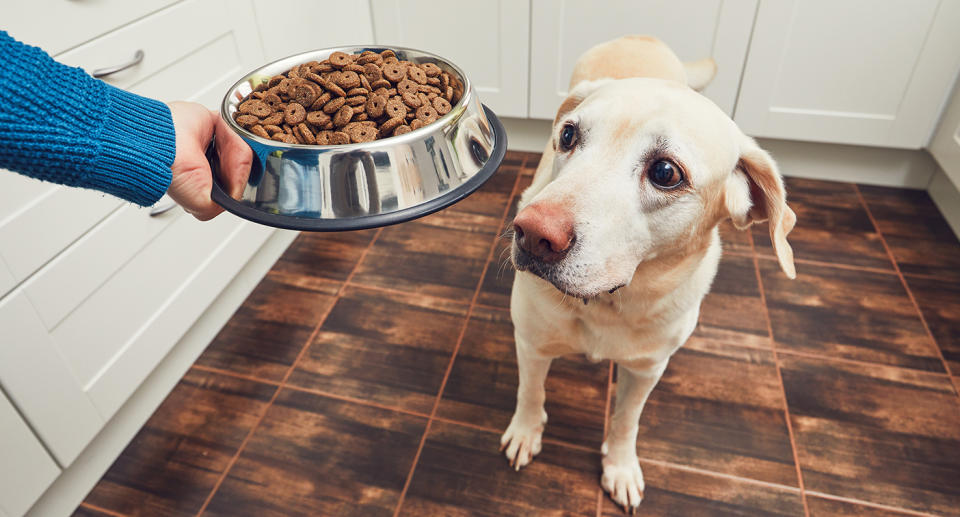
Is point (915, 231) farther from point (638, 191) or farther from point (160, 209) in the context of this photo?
point (160, 209)

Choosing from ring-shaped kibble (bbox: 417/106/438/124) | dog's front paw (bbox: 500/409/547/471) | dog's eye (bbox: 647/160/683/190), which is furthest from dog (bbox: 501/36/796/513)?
dog's front paw (bbox: 500/409/547/471)

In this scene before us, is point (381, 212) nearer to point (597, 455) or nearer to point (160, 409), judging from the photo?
point (597, 455)

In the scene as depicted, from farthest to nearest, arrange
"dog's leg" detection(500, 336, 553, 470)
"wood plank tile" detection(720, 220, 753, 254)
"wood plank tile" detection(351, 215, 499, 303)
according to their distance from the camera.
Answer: "wood plank tile" detection(720, 220, 753, 254)
"wood plank tile" detection(351, 215, 499, 303)
"dog's leg" detection(500, 336, 553, 470)

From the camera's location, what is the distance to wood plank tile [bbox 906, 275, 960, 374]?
5.83 feet

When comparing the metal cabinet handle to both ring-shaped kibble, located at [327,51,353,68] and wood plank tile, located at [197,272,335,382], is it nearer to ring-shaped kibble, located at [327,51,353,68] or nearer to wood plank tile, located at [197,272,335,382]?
ring-shaped kibble, located at [327,51,353,68]

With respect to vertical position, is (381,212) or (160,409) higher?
(381,212)

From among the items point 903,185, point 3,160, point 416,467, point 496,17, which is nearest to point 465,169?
point 3,160

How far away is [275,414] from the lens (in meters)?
1.65

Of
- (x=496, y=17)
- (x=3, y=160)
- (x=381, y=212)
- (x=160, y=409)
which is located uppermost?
(x=3, y=160)

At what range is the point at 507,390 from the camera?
5.56 feet

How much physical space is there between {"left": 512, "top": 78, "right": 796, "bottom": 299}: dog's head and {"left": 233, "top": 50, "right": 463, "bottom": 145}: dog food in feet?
0.79

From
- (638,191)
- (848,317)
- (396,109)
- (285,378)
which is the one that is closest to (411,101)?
(396,109)

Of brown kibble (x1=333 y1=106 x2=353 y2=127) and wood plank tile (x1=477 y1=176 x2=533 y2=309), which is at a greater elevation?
brown kibble (x1=333 y1=106 x2=353 y2=127)

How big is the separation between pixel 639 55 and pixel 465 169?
100 centimetres
